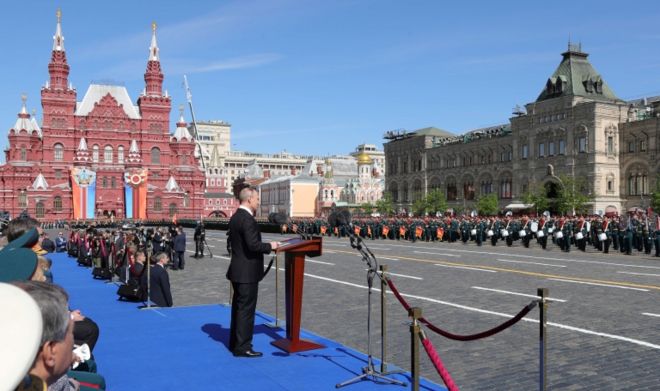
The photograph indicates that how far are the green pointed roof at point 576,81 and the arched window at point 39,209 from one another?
6464 centimetres

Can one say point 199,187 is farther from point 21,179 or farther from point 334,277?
point 334,277

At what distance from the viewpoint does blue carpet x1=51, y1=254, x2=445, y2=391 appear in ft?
20.0

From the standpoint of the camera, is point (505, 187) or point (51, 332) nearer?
point (51, 332)

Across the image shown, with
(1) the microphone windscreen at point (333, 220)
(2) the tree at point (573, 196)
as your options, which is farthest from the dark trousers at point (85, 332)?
(2) the tree at point (573, 196)

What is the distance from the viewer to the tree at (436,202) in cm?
7244

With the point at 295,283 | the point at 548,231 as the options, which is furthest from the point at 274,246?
the point at 548,231

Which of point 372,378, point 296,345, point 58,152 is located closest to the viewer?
point 372,378

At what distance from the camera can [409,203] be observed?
8481cm

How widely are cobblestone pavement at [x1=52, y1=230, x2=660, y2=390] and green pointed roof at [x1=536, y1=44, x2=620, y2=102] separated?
43221mm

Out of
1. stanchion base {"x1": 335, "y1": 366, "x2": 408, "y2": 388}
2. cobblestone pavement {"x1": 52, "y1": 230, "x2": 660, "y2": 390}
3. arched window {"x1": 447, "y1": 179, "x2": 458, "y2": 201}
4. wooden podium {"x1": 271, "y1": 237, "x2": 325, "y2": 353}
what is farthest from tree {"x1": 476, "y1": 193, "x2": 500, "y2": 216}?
stanchion base {"x1": 335, "y1": 366, "x2": 408, "y2": 388}

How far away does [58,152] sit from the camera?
267 ft

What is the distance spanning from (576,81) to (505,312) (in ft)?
185

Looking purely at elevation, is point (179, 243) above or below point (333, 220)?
below

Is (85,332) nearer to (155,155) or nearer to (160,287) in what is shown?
(160,287)
